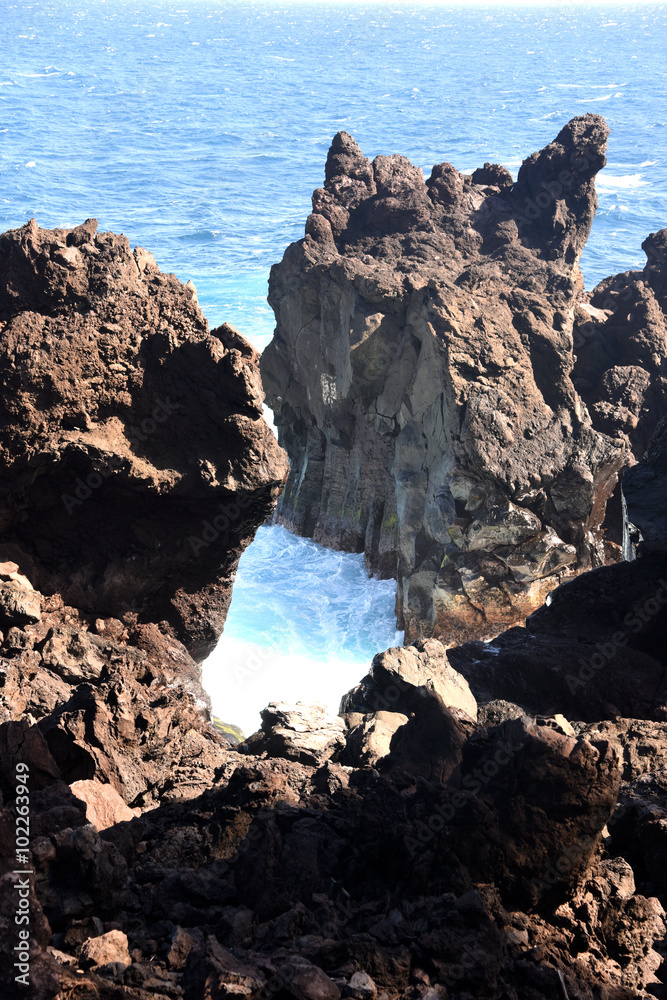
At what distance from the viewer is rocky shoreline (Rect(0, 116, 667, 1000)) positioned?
485 centimetres

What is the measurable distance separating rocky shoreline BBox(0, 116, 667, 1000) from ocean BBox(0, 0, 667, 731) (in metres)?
7.63

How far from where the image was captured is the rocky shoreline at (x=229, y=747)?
191 inches

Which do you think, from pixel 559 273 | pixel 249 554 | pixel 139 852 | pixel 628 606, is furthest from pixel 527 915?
pixel 249 554

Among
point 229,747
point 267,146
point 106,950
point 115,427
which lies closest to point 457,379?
point 115,427

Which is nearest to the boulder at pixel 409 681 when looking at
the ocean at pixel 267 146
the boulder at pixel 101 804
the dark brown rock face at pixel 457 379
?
the boulder at pixel 101 804

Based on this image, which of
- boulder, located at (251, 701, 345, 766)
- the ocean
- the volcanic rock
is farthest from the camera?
the ocean

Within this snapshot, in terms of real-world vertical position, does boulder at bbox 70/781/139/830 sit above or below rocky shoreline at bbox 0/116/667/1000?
below

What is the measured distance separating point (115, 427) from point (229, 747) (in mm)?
3918

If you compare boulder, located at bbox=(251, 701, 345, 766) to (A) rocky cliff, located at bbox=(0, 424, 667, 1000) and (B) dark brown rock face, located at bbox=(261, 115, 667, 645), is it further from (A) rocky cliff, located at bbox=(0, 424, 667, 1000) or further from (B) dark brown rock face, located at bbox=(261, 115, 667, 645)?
(B) dark brown rock face, located at bbox=(261, 115, 667, 645)

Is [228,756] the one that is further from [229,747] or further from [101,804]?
[101,804]

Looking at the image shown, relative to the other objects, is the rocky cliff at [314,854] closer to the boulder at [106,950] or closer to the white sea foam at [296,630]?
the boulder at [106,950]

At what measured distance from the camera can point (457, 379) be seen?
17734 millimetres

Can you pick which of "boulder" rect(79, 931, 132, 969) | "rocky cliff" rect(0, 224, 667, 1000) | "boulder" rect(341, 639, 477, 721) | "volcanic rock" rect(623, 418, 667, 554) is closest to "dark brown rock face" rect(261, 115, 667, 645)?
"rocky cliff" rect(0, 224, 667, 1000)

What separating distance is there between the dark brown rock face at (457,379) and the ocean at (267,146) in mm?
2634
